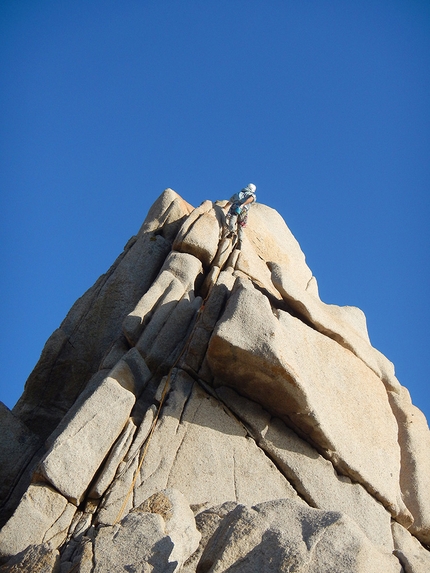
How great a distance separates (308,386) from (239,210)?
771cm

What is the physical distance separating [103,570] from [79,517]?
4.01 m

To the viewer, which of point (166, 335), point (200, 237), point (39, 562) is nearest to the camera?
point (39, 562)

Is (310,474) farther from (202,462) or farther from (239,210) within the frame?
(239,210)

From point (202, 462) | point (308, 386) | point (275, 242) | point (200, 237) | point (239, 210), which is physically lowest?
point (202, 462)

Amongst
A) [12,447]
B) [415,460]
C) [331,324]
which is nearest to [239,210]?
[331,324]

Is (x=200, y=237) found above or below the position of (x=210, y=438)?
above

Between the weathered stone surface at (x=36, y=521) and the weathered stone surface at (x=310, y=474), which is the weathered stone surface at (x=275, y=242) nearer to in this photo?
the weathered stone surface at (x=310, y=474)

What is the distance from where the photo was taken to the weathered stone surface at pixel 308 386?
47.3 ft

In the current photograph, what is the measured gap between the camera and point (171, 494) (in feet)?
34.9

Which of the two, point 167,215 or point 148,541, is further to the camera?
point 167,215

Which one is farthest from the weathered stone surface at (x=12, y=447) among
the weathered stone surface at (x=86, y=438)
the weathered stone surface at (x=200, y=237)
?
the weathered stone surface at (x=200, y=237)

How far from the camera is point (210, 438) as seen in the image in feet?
48.0

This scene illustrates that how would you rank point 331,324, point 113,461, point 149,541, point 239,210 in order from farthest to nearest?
point 239,210, point 331,324, point 113,461, point 149,541

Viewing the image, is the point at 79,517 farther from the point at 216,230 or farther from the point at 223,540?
the point at 216,230
